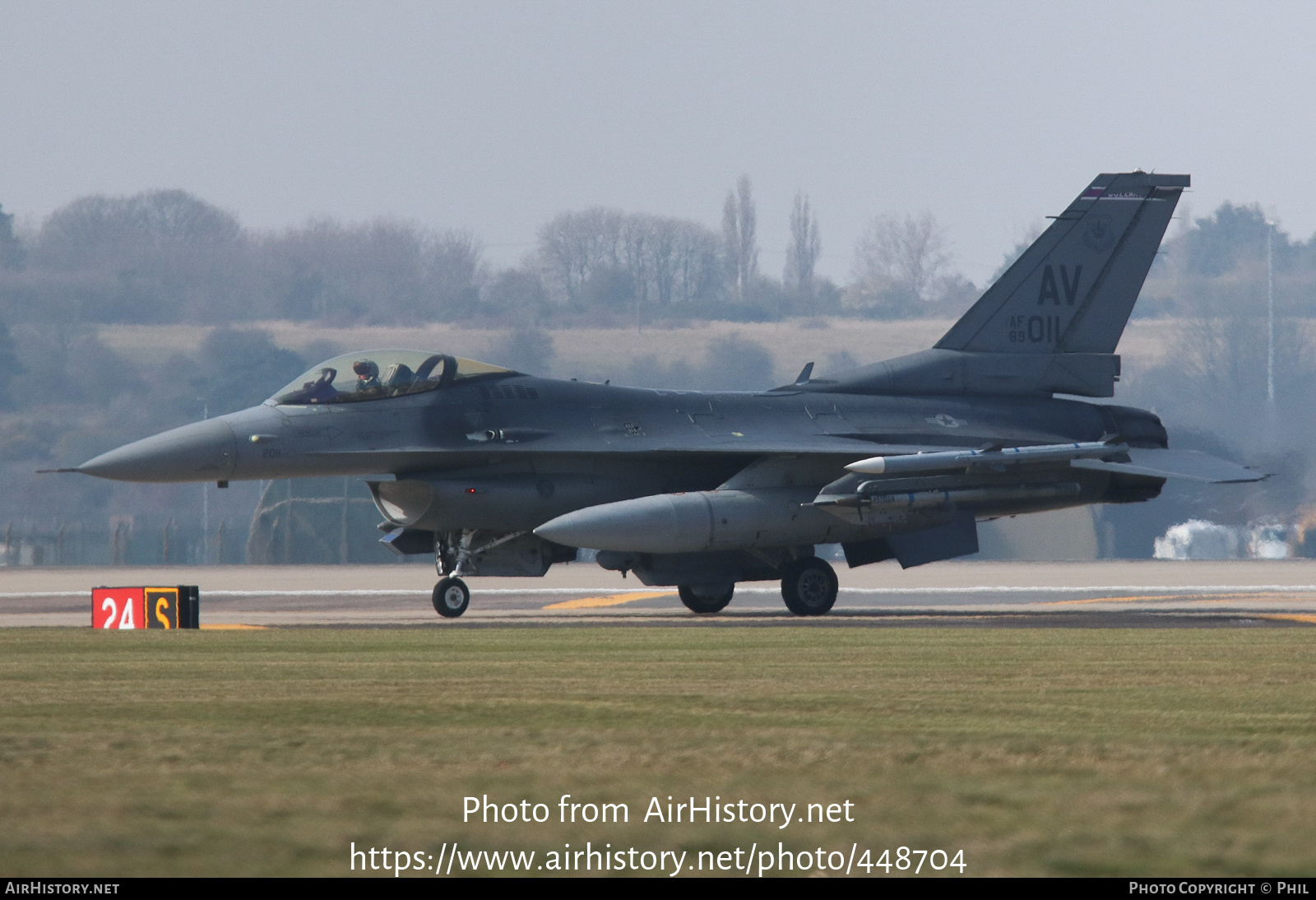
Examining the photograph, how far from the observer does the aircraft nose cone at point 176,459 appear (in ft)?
60.5

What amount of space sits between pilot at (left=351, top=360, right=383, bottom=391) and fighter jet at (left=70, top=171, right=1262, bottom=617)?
0.02 m

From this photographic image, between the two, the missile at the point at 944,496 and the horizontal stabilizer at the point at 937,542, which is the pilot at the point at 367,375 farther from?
the horizontal stabilizer at the point at 937,542

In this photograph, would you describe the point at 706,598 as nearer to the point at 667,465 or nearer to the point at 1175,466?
the point at 667,465

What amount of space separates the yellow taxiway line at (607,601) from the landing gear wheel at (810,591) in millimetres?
3160

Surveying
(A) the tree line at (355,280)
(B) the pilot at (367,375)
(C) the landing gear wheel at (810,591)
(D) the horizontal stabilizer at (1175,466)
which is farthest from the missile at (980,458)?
(A) the tree line at (355,280)

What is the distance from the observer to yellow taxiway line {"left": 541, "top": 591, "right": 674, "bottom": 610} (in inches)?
897

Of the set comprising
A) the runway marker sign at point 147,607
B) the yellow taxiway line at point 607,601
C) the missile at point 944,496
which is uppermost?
the missile at point 944,496

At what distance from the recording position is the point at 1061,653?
39.7ft

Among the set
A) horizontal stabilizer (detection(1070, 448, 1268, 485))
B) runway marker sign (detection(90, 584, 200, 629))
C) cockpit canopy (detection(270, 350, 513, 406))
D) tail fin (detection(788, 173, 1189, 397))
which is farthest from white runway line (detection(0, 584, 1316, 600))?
runway marker sign (detection(90, 584, 200, 629))

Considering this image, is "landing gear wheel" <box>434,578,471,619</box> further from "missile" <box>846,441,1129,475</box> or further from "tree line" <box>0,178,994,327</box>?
"tree line" <box>0,178,994,327</box>

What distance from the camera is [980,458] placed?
19.4 m

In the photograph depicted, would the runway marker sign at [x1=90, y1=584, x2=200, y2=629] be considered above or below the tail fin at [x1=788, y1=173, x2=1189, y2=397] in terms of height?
below
